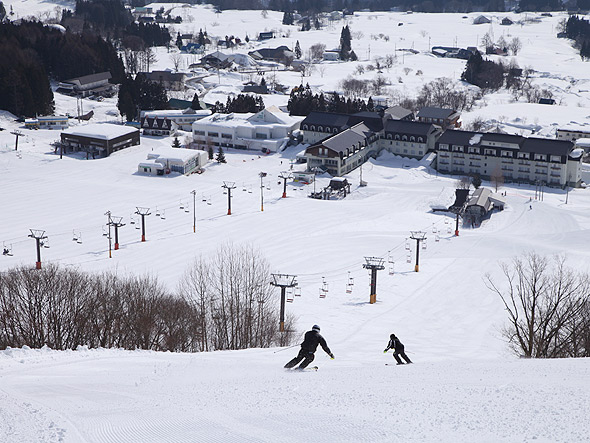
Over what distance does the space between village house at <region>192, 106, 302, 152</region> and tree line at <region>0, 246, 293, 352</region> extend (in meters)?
30.5

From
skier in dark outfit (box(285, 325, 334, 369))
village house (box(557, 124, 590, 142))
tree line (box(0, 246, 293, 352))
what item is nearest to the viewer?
skier in dark outfit (box(285, 325, 334, 369))

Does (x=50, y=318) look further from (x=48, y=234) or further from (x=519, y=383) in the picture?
(x=48, y=234)

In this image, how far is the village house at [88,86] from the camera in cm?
6069

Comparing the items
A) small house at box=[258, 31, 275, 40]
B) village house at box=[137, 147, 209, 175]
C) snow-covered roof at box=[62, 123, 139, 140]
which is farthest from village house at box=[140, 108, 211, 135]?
small house at box=[258, 31, 275, 40]

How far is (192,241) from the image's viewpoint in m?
29.0

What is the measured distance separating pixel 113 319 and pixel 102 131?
32.1 m

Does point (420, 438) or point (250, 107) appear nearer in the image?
point (420, 438)

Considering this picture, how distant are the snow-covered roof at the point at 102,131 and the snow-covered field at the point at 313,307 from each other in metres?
1.41

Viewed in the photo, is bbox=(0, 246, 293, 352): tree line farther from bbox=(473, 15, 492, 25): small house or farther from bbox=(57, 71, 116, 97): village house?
bbox=(473, 15, 492, 25): small house

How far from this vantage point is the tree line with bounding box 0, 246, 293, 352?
51.5 feet

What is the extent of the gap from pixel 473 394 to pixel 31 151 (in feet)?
130

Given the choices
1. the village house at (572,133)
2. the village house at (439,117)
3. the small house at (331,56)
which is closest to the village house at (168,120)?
the village house at (439,117)

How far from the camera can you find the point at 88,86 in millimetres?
61375

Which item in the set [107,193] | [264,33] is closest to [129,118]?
[107,193]
